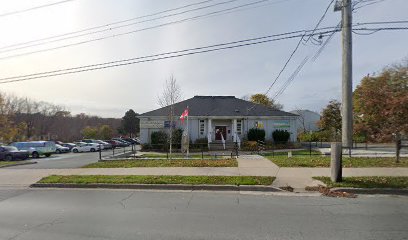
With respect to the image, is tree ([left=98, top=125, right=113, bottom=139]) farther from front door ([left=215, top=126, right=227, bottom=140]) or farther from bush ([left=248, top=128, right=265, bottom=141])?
bush ([left=248, top=128, right=265, bottom=141])

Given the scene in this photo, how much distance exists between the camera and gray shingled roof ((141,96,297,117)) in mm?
39844

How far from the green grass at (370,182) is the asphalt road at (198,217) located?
1195 millimetres

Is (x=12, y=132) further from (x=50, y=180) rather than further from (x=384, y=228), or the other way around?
(x=384, y=228)

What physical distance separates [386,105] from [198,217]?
8.76 m

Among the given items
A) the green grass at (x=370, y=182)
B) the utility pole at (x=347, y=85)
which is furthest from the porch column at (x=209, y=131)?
the green grass at (x=370, y=182)

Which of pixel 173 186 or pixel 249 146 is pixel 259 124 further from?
pixel 173 186

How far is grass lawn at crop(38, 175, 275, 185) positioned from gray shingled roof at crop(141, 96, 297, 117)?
26.5 metres

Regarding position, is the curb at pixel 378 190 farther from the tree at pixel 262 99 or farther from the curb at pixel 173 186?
the tree at pixel 262 99

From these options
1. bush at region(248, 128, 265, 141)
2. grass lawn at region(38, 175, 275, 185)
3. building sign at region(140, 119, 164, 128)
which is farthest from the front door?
grass lawn at region(38, 175, 275, 185)

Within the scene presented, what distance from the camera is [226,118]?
3944 cm

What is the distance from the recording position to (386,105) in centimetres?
1234

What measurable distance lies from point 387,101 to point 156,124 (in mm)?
30229

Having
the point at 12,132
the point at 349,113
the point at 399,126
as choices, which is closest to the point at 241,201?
the point at 399,126

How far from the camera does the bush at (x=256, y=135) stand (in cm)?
3825
